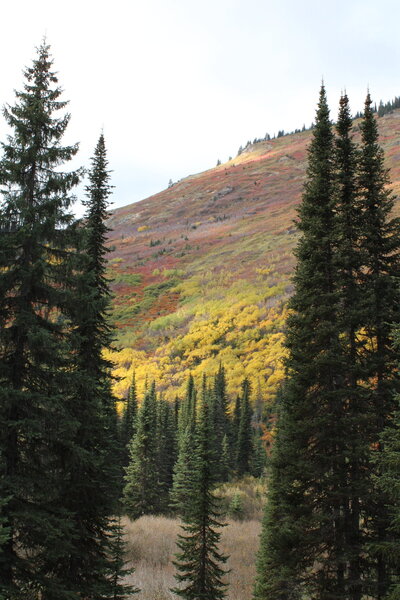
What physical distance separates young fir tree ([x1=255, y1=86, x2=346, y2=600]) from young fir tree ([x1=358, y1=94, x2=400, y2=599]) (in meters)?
0.93

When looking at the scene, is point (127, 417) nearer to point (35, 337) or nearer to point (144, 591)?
point (144, 591)

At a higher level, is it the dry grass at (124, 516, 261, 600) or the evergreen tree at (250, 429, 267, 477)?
the dry grass at (124, 516, 261, 600)

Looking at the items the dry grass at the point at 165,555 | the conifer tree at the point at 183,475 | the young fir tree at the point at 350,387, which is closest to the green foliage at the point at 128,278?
the conifer tree at the point at 183,475

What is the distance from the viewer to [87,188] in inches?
542

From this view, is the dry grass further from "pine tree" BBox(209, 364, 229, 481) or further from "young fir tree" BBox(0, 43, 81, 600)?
"pine tree" BBox(209, 364, 229, 481)

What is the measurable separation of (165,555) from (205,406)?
11.1m

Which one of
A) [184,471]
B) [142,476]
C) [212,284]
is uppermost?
[212,284]

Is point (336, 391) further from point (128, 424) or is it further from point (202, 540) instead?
point (128, 424)

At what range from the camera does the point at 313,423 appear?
10.7m

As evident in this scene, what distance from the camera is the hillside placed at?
5384cm

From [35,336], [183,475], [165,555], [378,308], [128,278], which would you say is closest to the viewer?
[35,336]

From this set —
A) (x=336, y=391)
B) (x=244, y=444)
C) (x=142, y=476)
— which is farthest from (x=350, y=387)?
(x=244, y=444)

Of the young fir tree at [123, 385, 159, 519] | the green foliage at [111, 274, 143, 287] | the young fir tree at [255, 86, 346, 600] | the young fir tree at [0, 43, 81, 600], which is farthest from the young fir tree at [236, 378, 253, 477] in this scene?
the green foliage at [111, 274, 143, 287]

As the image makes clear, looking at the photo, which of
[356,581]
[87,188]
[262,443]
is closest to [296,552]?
[356,581]
